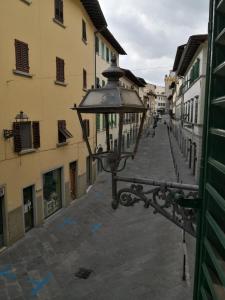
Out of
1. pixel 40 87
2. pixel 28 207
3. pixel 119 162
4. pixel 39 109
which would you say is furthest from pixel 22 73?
pixel 119 162

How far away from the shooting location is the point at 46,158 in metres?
15.1

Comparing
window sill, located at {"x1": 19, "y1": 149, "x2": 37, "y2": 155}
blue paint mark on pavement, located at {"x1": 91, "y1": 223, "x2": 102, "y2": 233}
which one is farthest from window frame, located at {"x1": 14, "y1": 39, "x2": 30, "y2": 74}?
blue paint mark on pavement, located at {"x1": 91, "y1": 223, "x2": 102, "y2": 233}

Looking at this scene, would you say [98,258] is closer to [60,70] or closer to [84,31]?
[60,70]

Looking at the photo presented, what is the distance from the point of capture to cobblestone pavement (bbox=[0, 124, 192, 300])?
9.55 m

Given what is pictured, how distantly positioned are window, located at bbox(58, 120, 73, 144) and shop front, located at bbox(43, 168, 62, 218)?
184 centimetres

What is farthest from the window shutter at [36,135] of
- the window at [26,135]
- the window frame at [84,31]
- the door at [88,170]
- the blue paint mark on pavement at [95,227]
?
the window frame at [84,31]

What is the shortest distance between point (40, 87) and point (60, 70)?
2506 millimetres

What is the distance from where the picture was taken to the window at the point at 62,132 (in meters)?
16.3

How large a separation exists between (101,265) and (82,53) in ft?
45.5

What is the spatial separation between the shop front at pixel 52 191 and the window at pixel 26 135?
7.28ft

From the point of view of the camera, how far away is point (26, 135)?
13.3 meters

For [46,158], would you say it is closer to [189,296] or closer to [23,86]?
[23,86]

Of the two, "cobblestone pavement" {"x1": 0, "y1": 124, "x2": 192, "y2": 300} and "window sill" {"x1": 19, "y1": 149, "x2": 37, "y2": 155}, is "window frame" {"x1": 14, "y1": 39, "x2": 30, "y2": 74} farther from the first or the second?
"cobblestone pavement" {"x1": 0, "y1": 124, "x2": 192, "y2": 300}

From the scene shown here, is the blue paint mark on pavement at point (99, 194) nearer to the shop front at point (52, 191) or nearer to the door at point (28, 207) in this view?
the shop front at point (52, 191)
